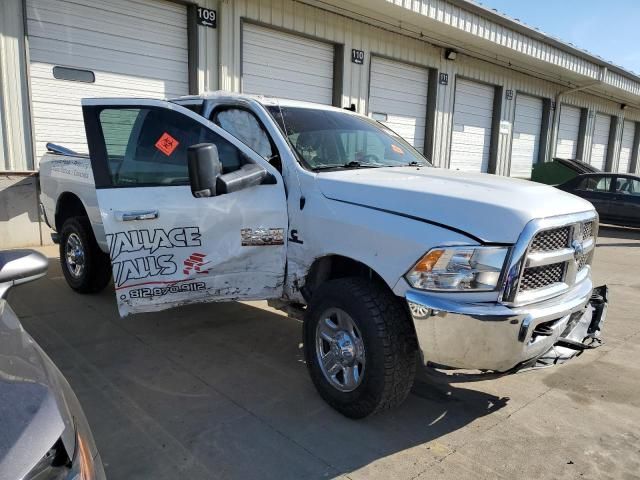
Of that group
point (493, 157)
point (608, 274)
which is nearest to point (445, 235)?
point (608, 274)

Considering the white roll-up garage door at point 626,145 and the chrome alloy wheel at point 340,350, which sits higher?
the white roll-up garage door at point 626,145

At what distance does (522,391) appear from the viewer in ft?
12.3

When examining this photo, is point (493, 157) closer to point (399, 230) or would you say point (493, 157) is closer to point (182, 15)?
point (182, 15)

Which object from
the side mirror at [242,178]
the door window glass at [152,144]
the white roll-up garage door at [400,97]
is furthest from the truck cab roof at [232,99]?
the white roll-up garage door at [400,97]

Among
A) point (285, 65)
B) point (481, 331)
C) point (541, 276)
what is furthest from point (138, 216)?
point (285, 65)

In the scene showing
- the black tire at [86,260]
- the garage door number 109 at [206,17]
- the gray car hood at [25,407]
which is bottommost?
the black tire at [86,260]

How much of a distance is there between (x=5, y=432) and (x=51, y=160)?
4959 mm

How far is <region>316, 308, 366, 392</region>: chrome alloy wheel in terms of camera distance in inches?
122

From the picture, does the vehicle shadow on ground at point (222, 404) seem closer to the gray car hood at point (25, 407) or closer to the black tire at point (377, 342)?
the black tire at point (377, 342)

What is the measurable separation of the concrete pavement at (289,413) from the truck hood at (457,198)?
34.2 inches

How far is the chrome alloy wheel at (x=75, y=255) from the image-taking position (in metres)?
5.24

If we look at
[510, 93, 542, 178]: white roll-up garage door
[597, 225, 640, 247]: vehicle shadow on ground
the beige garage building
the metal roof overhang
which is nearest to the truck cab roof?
the beige garage building

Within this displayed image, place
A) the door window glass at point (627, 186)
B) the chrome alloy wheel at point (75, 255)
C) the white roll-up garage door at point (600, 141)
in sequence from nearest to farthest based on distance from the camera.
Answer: the chrome alloy wheel at point (75, 255)
the door window glass at point (627, 186)
the white roll-up garage door at point (600, 141)

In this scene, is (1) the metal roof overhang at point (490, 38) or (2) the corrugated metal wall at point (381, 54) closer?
(2) the corrugated metal wall at point (381, 54)
